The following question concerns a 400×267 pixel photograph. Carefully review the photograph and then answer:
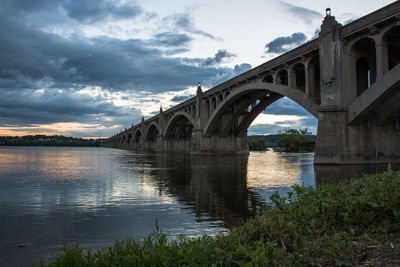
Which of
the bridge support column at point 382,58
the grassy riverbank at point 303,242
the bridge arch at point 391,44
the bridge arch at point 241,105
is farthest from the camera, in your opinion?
the bridge arch at point 241,105

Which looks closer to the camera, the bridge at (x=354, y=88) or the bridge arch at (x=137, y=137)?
the bridge at (x=354, y=88)

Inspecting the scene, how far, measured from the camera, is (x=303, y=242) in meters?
4.12

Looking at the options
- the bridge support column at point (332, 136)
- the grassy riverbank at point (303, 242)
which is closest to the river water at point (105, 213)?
the grassy riverbank at point (303, 242)

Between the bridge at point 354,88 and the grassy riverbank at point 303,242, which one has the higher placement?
the bridge at point 354,88

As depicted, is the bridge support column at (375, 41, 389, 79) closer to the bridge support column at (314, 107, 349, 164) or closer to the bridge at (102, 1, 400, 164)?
the bridge at (102, 1, 400, 164)

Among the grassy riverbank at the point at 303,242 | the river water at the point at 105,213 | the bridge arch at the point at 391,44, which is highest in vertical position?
the bridge arch at the point at 391,44

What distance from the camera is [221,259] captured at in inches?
134

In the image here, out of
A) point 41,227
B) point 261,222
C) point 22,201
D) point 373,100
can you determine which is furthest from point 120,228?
point 373,100

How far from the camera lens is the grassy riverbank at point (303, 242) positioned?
3445mm

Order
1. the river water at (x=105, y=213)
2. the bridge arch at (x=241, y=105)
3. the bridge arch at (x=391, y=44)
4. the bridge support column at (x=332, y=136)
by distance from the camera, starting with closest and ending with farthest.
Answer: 1. the river water at (x=105, y=213)
2. the bridge arch at (x=391, y=44)
3. the bridge support column at (x=332, y=136)
4. the bridge arch at (x=241, y=105)

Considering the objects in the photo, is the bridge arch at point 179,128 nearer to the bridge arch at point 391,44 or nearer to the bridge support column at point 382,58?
the bridge arch at point 391,44

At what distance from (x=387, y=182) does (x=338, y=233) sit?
2.07 metres

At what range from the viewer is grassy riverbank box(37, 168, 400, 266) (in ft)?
11.3

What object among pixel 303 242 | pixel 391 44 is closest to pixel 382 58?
pixel 391 44
